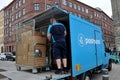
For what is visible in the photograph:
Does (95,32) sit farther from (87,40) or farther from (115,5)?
(115,5)

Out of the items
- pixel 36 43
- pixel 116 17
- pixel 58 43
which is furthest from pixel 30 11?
pixel 58 43

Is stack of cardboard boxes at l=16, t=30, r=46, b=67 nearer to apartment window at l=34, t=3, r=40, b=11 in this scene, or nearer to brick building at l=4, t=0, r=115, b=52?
brick building at l=4, t=0, r=115, b=52

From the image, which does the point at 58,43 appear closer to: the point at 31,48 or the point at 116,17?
the point at 31,48

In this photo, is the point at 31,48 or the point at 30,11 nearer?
the point at 31,48

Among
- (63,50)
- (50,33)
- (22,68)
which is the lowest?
(22,68)

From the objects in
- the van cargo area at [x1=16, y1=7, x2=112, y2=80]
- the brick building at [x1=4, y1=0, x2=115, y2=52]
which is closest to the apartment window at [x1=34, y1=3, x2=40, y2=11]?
the brick building at [x1=4, y1=0, x2=115, y2=52]

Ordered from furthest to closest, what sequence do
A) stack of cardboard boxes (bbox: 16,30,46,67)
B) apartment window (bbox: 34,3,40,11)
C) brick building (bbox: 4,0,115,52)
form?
brick building (bbox: 4,0,115,52) → apartment window (bbox: 34,3,40,11) → stack of cardboard boxes (bbox: 16,30,46,67)

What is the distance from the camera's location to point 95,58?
863 centimetres

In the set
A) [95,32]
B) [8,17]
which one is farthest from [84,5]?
[95,32]

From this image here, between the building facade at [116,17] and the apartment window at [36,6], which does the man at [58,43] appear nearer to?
the building facade at [116,17]

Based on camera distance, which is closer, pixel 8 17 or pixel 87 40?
pixel 87 40

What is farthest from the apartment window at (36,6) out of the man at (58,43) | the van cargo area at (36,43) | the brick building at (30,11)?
the man at (58,43)

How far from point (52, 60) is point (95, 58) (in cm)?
273

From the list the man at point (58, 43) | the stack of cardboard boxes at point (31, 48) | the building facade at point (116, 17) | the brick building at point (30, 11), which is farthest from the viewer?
the brick building at point (30, 11)
